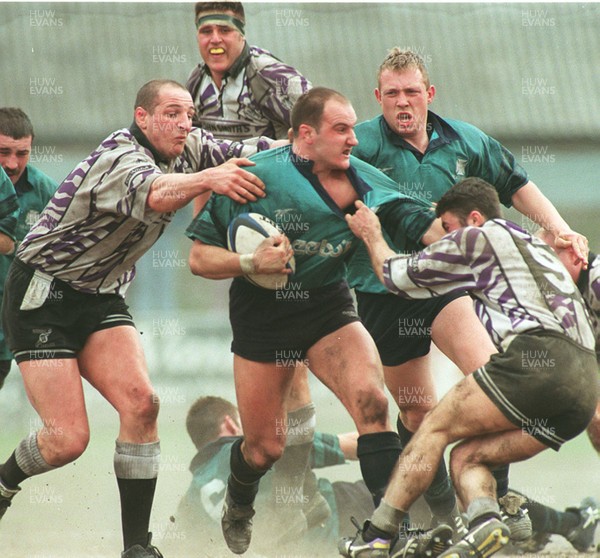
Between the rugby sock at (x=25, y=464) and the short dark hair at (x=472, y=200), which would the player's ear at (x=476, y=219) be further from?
the rugby sock at (x=25, y=464)

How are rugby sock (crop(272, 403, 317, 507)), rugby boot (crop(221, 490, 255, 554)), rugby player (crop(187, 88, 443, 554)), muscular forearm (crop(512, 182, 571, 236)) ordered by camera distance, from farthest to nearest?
rugby sock (crop(272, 403, 317, 507)), rugby boot (crop(221, 490, 255, 554)), muscular forearm (crop(512, 182, 571, 236)), rugby player (crop(187, 88, 443, 554))

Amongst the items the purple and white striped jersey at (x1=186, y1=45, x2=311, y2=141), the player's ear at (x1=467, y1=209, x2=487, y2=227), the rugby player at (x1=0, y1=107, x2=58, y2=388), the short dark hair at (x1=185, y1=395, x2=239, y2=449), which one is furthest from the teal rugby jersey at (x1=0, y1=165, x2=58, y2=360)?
the player's ear at (x1=467, y1=209, x2=487, y2=227)

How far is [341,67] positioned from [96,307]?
29.5 feet

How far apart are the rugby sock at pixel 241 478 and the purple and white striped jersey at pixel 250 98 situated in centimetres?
164

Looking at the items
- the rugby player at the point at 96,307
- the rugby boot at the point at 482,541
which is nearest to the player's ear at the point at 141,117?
the rugby player at the point at 96,307

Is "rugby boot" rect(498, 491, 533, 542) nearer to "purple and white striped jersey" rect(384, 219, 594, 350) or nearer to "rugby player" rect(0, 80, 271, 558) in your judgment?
"purple and white striped jersey" rect(384, 219, 594, 350)

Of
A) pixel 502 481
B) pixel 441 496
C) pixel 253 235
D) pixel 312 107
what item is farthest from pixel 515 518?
pixel 312 107

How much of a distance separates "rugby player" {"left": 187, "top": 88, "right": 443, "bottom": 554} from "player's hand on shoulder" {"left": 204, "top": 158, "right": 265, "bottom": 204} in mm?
62

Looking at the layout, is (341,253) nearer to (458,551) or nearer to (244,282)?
(244,282)

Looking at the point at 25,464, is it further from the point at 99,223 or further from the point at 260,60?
the point at 260,60

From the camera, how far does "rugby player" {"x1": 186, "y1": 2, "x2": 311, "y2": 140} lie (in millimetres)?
5676

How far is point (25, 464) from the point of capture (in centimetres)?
502

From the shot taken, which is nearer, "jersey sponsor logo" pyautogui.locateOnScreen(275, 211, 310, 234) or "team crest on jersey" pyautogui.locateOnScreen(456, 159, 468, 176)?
"jersey sponsor logo" pyautogui.locateOnScreen(275, 211, 310, 234)

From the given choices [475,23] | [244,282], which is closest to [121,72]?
[475,23]
